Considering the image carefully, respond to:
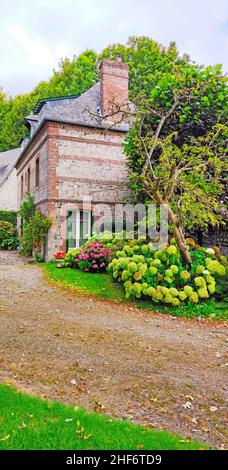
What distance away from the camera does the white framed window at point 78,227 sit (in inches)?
566

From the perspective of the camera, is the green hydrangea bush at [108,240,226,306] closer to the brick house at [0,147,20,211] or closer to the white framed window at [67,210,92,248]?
the white framed window at [67,210,92,248]

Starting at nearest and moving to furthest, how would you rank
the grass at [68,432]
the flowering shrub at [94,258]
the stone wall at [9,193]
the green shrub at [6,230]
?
1. the grass at [68,432]
2. the flowering shrub at [94,258]
3. the green shrub at [6,230]
4. the stone wall at [9,193]

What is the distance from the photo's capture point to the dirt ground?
339cm

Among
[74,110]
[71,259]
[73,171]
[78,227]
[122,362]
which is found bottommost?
[122,362]

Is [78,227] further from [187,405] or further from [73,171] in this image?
[187,405]

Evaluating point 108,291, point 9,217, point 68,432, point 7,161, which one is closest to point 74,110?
point 108,291

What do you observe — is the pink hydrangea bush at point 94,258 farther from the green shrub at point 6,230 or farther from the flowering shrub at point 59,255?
the green shrub at point 6,230

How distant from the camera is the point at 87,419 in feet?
9.88

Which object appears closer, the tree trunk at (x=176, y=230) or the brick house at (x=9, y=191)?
A: the tree trunk at (x=176, y=230)

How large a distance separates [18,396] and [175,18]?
22.7 ft

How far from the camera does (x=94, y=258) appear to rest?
1072cm

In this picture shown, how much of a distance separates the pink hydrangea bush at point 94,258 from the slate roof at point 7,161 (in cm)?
1916

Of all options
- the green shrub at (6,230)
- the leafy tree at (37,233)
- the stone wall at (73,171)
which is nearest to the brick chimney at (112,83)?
the stone wall at (73,171)

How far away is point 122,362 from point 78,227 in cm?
1036
